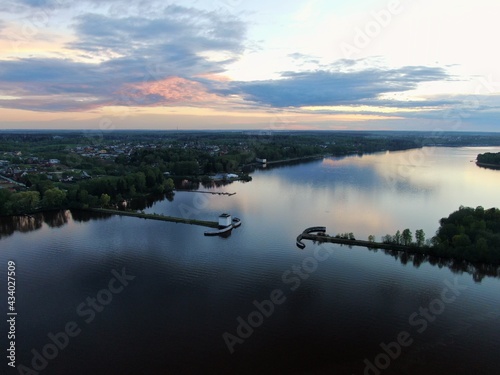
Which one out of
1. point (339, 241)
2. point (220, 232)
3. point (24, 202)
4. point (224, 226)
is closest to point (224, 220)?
point (224, 226)

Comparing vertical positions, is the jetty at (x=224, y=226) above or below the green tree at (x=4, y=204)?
below

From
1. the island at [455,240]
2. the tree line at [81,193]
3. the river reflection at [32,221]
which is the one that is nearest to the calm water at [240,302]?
the river reflection at [32,221]

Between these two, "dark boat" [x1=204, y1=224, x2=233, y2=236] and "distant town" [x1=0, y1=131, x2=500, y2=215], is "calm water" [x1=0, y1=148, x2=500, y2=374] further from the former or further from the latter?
"distant town" [x1=0, y1=131, x2=500, y2=215]

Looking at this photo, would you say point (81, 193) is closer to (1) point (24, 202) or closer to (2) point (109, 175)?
(1) point (24, 202)

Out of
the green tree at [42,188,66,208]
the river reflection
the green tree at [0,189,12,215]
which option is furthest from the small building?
the green tree at [0,189,12,215]

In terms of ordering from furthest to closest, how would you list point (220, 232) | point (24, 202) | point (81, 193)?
1. point (81, 193)
2. point (24, 202)
3. point (220, 232)

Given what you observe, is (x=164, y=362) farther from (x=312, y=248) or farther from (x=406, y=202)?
(x=406, y=202)

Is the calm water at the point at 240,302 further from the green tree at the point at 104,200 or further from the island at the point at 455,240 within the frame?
the green tree at the point at 104,200
